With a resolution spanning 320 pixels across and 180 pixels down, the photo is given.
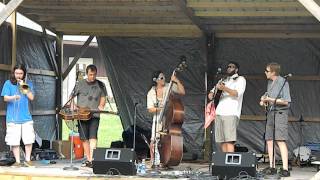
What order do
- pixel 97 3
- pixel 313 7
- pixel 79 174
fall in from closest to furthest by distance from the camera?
1. pixel 313 7
2. pixel 79 174
3. pixel 97 3

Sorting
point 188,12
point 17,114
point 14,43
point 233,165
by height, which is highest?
point 188,12

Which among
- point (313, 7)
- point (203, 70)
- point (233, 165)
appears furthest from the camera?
point (203, 70)

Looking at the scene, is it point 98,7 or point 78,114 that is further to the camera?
point 98,7

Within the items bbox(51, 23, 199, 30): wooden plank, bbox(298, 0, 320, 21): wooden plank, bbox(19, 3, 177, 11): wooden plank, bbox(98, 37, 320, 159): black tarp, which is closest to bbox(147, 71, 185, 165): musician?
bbox(19, 3, 177, 11): wooden plank

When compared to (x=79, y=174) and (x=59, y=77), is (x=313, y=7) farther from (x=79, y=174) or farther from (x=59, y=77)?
(x=59, y=77)

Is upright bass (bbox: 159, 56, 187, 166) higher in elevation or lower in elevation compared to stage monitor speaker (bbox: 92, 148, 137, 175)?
higher

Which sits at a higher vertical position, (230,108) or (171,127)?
(230,108)

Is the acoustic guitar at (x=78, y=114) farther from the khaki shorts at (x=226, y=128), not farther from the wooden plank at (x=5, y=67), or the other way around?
the wooden plank at (x=5, y=67)

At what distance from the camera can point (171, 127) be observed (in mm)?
6707

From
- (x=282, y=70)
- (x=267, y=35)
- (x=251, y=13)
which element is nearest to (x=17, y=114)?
(x=251, y=13)

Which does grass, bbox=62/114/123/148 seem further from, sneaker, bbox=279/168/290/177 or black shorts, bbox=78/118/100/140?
sneaker, bbox=279/168/290/177

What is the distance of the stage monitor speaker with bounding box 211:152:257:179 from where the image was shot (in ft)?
19.1

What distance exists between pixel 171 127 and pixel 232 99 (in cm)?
80

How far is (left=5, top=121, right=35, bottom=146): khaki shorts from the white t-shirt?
7.68ft
